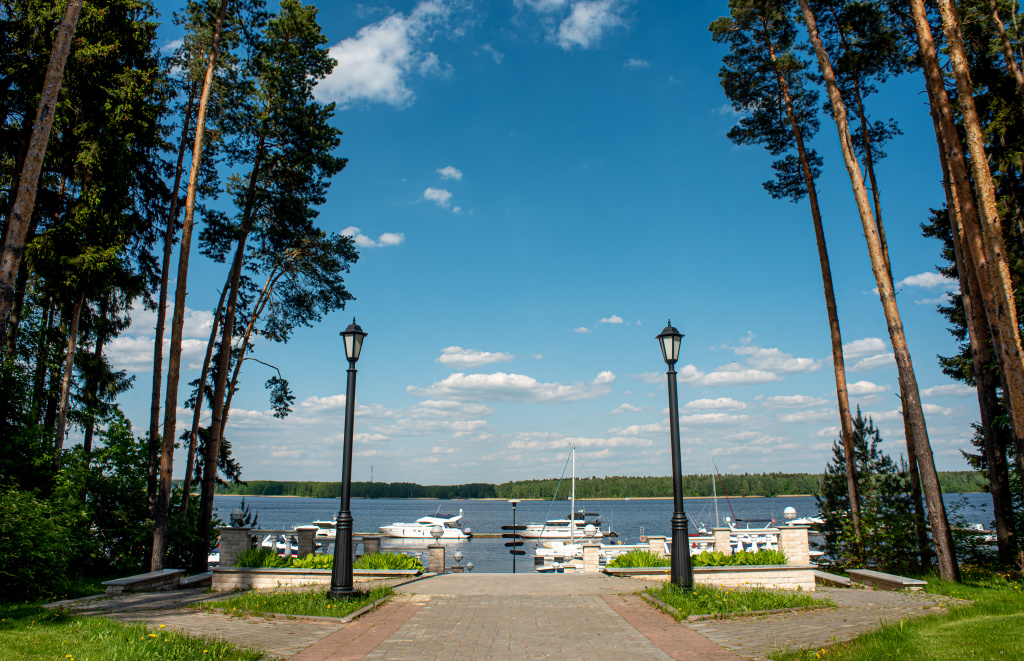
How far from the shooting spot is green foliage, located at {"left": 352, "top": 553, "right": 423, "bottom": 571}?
42.2 feet

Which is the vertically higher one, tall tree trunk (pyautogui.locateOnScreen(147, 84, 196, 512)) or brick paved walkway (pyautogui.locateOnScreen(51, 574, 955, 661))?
tall tree trunk (pyautogui.locateOnScreen(147, 84, 196, 512))

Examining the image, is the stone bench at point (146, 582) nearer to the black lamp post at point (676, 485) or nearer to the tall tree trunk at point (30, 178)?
the tall tree trunk at point (30, 178)

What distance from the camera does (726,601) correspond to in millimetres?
8930

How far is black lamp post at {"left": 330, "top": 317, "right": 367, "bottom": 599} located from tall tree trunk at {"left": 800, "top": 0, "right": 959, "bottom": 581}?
10.7 meters

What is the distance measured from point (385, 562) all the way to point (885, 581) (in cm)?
980

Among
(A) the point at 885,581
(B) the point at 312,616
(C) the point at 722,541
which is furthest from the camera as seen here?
(C) the point at 722,541

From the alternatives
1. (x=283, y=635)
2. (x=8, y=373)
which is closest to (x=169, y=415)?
(x=8, y=373)

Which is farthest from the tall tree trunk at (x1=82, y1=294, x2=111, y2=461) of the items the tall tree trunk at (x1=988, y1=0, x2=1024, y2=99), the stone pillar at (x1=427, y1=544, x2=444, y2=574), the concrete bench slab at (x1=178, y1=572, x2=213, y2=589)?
the tall tree trunk at (x1=988, y1=0, x2=1024, y2=99)

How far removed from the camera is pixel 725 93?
1680cm

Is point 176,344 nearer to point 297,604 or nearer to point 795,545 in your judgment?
point 297,604

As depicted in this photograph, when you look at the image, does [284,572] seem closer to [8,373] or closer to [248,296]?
[8,373]

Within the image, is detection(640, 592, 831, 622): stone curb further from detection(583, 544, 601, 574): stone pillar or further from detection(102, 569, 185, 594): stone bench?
detection(102, 569, 185, 594): stone bench

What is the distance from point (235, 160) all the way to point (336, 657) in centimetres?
1526

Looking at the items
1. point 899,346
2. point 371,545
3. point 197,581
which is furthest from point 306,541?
point 899,346
